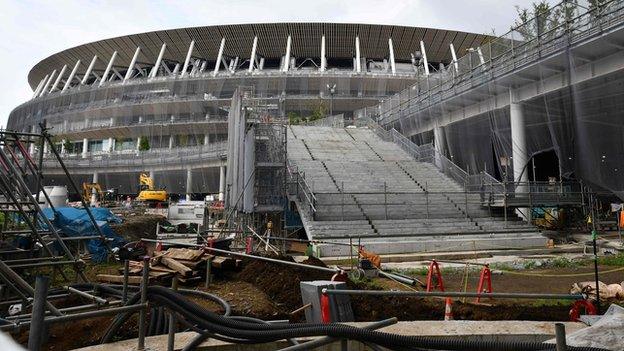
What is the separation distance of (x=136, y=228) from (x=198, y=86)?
4070 cm

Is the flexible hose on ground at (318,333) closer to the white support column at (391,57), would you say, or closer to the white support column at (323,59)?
the white support column at (323,59)

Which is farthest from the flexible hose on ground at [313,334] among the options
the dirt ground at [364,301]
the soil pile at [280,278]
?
the soil pile at [280,278]

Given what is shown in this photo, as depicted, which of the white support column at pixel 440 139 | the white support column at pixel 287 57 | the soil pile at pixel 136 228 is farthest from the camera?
the white support column at pixel 287 57

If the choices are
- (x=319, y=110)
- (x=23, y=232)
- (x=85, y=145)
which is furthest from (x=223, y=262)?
(x=85, y=145)

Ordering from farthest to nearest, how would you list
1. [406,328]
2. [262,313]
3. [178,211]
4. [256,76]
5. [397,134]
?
1. [256,76]
2. [397,134]
3. [178,211]
4. [262,313]
5. [406,328]

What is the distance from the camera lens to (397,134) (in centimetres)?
3222

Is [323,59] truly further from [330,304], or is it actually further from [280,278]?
[330,304]

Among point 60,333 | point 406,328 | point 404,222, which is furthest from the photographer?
point 404,222

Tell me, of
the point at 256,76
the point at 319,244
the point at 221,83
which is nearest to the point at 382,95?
the point at 256,76

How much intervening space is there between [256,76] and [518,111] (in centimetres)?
4043

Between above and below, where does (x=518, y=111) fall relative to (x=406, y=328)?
above

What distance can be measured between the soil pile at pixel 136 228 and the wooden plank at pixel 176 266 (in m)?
9.94

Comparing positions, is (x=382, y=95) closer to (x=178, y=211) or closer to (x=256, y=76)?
(x=256, y=76)

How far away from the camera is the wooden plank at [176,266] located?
9.55 m
